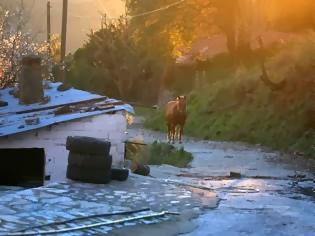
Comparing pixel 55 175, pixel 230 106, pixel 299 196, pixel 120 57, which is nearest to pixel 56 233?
pixel 299 196

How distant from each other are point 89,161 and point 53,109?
23.6 feet

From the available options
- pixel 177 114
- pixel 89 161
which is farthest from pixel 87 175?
pixel 177 114

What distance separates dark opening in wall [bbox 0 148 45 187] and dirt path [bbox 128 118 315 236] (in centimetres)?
365

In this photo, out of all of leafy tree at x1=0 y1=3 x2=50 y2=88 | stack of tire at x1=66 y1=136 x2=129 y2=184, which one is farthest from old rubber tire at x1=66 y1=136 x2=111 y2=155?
leafy tree at x1=0 y1=3 x2=50 y2=88

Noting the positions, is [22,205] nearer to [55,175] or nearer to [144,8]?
[55,175]

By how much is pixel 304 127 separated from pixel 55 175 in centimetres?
1287

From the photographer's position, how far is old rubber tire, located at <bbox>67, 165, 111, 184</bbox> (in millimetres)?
10859

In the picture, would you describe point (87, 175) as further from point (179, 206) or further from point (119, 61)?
point (119, 61)

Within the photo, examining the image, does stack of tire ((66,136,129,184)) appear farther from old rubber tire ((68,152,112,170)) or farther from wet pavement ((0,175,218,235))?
wet pavement ((0,175,218,235))

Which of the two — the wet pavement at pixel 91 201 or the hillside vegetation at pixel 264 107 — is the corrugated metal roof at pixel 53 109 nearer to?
the wet pavement at pixel 91 201

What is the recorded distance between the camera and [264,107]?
29.9 meters

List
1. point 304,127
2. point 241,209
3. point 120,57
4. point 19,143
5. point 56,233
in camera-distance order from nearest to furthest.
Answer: point 56,233, point 241,209, point 19,143, point 304,127, point 120,57

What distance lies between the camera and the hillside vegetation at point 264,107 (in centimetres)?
2614

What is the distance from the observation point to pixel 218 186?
1315 centimetres
